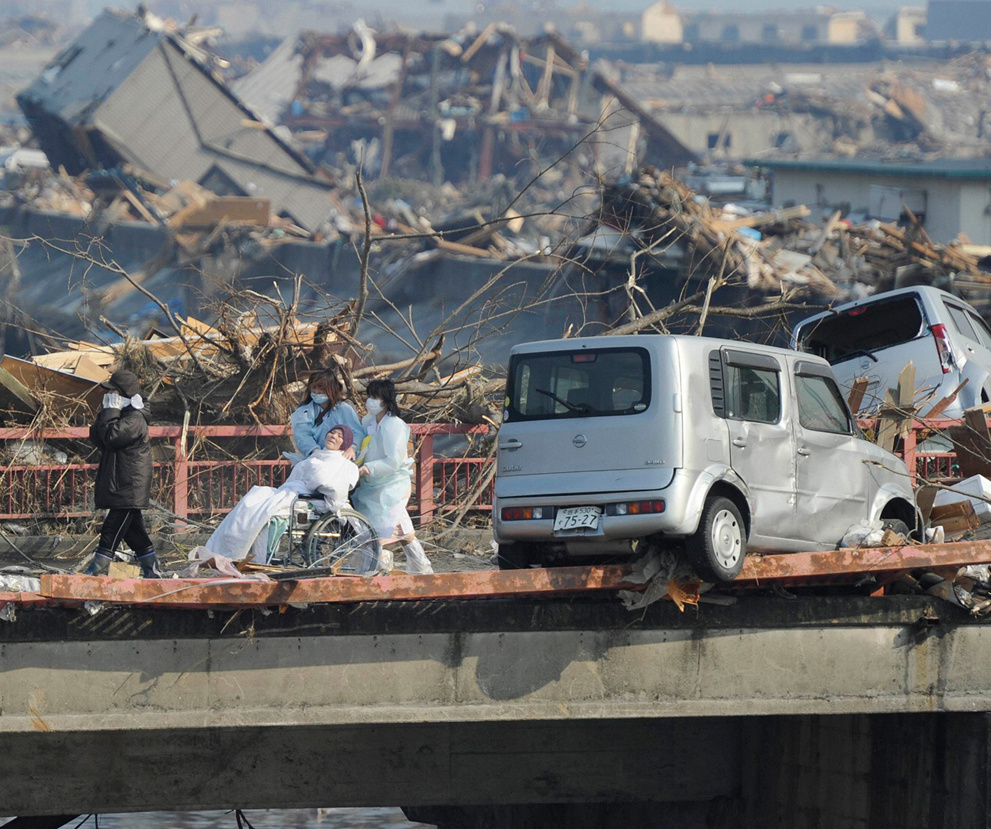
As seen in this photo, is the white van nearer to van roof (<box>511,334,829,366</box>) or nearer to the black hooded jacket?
van roof (<box>511,334,829,366</box>)

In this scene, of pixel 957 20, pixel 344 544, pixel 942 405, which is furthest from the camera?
pixel 957 20

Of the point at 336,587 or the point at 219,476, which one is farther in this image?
the point at 219,476

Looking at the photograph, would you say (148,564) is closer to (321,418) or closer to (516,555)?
(321,418)

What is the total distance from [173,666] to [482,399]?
5.04 meters

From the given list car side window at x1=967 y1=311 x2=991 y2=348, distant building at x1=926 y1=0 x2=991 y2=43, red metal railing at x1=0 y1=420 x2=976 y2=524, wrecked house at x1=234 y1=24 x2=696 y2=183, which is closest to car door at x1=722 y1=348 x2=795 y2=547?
red metal railing at x1=0 y1=420 x2=976 y2=524

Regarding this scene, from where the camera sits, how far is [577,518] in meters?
8.23

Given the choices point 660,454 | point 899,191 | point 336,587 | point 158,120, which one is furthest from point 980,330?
point 158,120

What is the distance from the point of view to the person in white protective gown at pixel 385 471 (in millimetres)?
9039

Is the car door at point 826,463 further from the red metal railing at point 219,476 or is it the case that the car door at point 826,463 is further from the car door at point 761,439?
the red metal railing at point 219,476

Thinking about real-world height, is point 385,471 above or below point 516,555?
above

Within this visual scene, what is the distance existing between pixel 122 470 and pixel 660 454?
3518 mm

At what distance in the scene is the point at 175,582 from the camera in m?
7.91

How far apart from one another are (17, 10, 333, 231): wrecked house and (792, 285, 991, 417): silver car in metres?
35.0

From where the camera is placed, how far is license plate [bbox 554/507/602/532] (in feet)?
26.8
